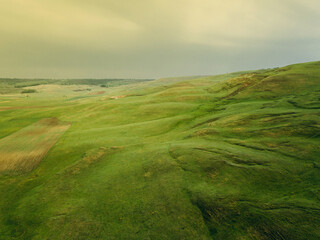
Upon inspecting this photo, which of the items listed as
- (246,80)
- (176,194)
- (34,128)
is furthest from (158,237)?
(246,80)

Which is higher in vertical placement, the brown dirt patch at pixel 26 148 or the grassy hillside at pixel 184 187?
the grassy hillside at pixel 184 187

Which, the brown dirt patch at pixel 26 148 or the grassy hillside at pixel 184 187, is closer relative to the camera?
the grassy hillside at pixel 184 187

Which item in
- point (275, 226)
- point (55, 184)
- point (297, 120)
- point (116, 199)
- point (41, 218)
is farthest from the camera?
point (297, 120)

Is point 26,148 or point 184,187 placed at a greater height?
point 184,187

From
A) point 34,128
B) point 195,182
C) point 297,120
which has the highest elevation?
point 297,120

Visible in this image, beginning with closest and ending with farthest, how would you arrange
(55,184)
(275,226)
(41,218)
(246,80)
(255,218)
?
(275,226) < (255,218) < (41,218) < (55,184) < (246,80)

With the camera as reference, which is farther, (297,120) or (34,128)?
(34,128)

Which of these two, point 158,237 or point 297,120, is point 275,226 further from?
point 297,120

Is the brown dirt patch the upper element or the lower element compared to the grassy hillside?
lower

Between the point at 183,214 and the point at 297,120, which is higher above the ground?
the point at 297,120

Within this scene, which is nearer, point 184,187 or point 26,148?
point 184,187

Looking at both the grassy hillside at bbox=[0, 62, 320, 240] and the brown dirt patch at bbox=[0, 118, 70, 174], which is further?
the brown dirt patch at bbox=[0, 118, 70, 174]
